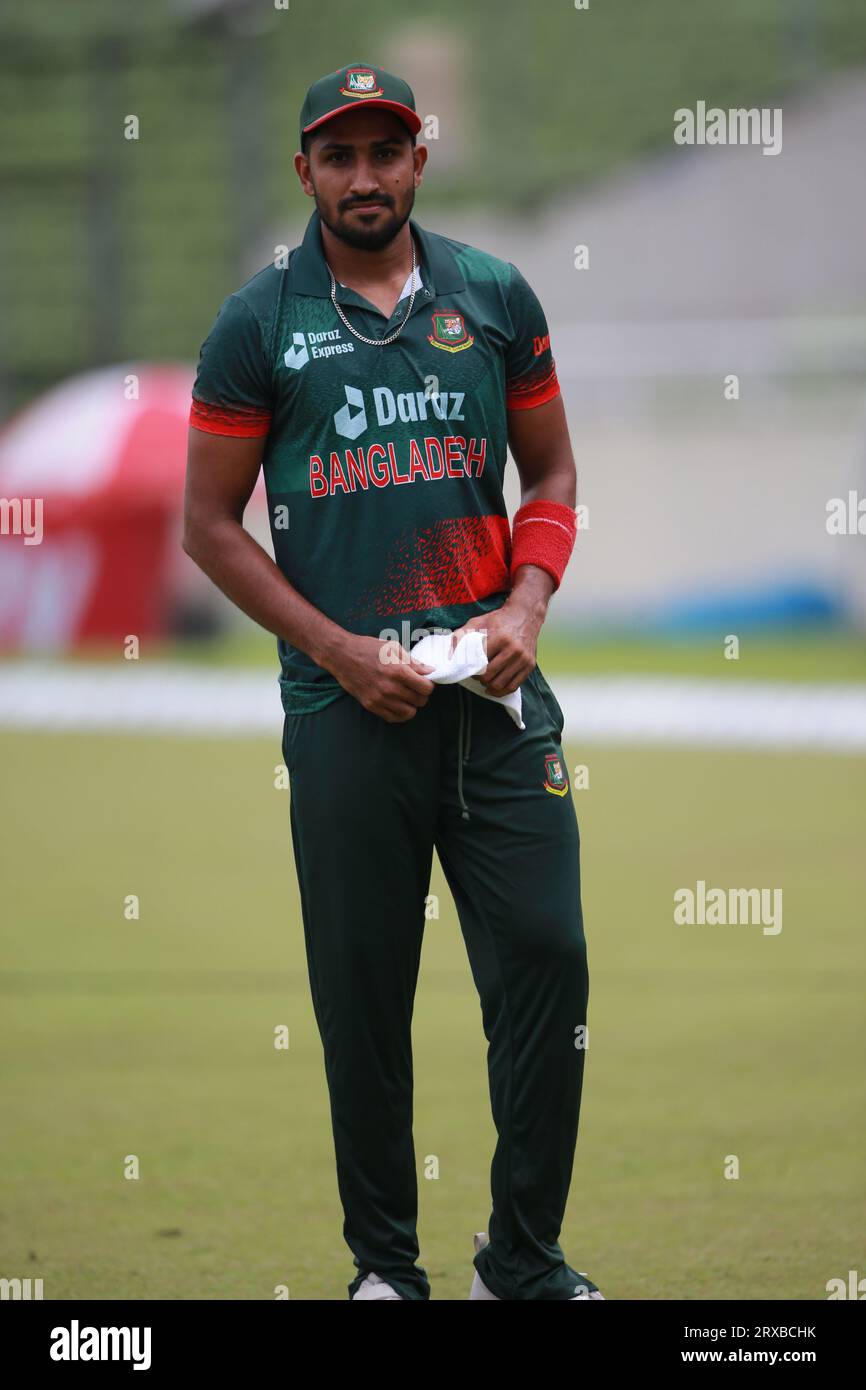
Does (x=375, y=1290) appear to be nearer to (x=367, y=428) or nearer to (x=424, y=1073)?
(x=367, y=428)

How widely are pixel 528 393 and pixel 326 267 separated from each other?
1.36ft

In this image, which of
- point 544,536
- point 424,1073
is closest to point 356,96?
point 544,536

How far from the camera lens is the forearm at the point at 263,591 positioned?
3.44m

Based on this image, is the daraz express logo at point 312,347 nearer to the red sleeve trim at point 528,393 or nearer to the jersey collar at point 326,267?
the jersey collar at point 326,267

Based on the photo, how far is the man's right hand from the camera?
3348 mm

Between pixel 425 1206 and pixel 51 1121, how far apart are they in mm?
1085

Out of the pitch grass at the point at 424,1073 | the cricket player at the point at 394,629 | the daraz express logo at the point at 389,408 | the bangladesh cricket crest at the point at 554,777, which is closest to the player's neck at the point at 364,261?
the cricket player at the point at 394,629

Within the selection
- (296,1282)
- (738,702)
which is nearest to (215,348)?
(296,1282)

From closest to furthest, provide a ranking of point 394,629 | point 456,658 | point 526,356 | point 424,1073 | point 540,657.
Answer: point 456,658
point 394,629
point 526,356
point 424,1073
point 540,657

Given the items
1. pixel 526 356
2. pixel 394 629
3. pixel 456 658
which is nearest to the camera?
pixel 456 658

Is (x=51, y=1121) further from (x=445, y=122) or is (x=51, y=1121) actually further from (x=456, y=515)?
(x=445, y=122)

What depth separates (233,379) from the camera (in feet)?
11.2

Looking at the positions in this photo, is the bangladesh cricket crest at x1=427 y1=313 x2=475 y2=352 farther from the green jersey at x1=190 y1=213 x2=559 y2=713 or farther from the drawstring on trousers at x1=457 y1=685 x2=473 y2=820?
the drawstring on trousers at x1=457 y1=685 x2=473 y2=820
